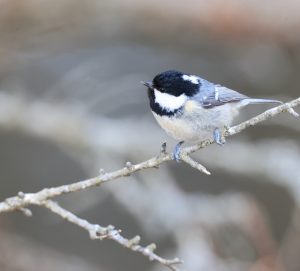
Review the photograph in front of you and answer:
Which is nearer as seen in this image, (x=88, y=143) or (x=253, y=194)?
(x=88, y=143)

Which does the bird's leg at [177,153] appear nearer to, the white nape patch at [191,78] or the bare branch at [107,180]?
the bare branch at [107,180]

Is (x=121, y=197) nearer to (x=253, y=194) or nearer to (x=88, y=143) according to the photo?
(x=88, y=143)

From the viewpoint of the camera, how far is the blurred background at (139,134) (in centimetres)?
389

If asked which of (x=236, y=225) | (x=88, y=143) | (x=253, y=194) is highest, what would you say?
(x=253, y=194)

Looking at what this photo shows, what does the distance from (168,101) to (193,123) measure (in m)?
0.14

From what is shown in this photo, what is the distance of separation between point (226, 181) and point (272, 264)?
1.68 m

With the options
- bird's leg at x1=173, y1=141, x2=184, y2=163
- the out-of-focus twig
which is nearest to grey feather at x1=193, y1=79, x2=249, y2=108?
bird's leg at x1=173, y1=141, x2=184, y2=163

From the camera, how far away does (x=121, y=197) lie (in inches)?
151

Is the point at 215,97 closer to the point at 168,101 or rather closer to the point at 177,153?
the point at 168,101

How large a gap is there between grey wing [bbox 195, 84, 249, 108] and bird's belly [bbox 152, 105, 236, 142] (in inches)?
1.5

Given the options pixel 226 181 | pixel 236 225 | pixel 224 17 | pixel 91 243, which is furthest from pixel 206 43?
pixel 91 243

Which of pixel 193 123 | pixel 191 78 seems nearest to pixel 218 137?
pixel 193 123

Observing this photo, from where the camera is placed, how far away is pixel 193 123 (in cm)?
295

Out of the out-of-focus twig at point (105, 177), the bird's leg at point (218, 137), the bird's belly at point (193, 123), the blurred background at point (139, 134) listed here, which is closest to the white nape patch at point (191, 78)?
the bird's belly at point (193, 123)
